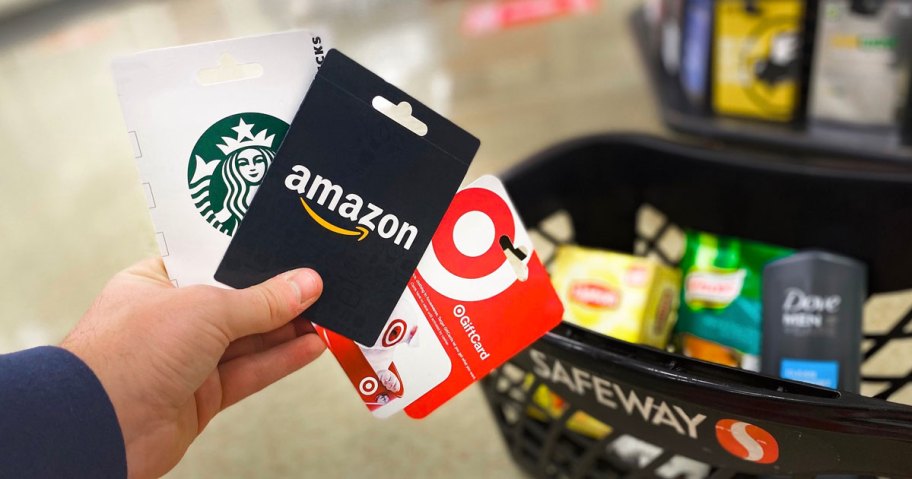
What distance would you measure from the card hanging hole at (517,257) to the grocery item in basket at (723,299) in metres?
Answer: 0.36

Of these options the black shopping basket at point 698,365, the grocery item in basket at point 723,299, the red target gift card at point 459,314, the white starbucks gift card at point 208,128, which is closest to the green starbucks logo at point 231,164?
the white starbucks gift card at point 208,128

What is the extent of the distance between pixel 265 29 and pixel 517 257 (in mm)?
2297

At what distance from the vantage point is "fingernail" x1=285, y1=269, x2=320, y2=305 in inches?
22.2

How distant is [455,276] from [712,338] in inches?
16.6

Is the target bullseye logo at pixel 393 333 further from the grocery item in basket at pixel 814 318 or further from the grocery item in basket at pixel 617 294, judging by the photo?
the grocery item in basket at pixel 814 318

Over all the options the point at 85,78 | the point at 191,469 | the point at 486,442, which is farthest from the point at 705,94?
the point at 85,78

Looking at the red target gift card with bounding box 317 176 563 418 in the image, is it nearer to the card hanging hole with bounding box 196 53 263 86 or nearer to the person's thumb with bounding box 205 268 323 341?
the person's thumb with bounding box 205 268 323 341

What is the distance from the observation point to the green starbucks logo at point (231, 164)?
0.56 metres

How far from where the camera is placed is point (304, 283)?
0.57m

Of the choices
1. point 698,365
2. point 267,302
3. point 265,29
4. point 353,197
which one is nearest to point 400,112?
point 353,197

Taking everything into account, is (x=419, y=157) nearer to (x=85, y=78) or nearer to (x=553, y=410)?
(x=553, y=410)

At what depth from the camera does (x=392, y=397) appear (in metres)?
0.62

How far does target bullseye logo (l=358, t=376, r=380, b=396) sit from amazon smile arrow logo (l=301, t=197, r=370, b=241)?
0.40 feet

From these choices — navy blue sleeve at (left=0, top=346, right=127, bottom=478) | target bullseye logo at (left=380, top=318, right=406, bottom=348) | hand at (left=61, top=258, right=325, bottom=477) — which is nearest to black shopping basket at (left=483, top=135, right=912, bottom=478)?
target bullseye logo at (left=380, top=318, right=406, bottom=348)
